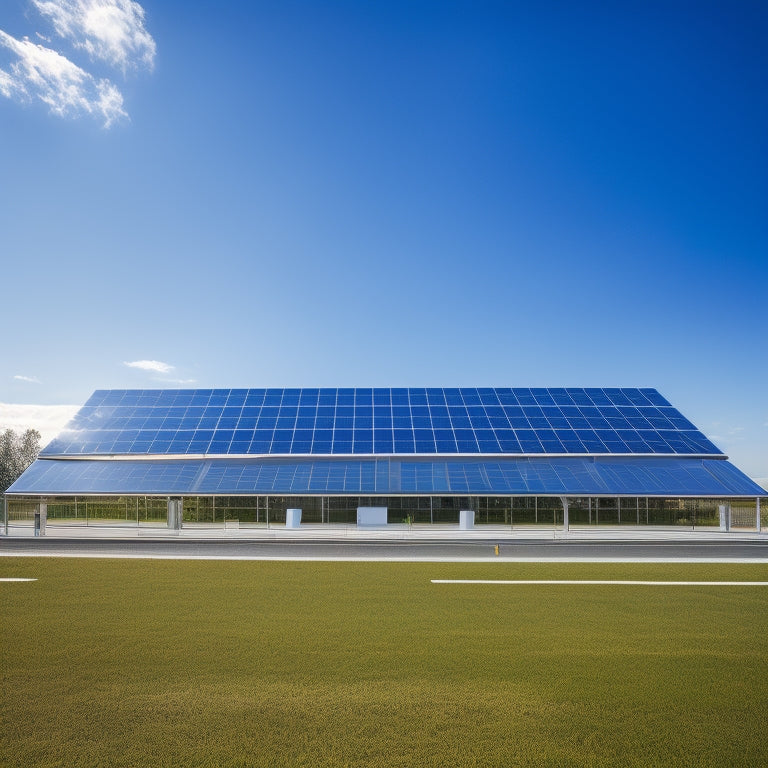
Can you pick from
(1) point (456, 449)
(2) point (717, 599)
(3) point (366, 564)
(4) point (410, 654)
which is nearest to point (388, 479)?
(1) point (456, 449)

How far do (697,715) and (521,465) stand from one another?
36.9 meters

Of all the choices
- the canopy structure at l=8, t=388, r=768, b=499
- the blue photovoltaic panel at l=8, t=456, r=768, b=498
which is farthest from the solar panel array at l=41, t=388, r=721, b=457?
the blue photovoltaic panel at l=8, t=456, r=768, b=498

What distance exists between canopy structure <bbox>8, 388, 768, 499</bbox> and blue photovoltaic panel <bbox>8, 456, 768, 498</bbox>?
121 millimetres

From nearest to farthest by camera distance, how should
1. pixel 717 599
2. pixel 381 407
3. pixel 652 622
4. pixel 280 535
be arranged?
pixel 652 622 < pixel 717 599 < pixel 280 535 < pixel 381 407

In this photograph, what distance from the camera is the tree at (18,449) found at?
87.4m

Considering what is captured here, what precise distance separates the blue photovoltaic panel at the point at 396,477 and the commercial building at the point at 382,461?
130mm

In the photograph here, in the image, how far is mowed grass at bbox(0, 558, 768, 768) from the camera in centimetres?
469

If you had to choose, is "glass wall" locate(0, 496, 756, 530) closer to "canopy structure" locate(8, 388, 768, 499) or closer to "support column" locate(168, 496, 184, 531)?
"canopy structure" locate(8, 388, 768, 499)

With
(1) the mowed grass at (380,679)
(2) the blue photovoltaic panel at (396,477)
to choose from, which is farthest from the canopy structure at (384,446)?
(1) the mowed grass at (380,679)

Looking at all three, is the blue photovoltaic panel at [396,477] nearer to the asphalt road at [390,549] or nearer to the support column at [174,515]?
the support column at [174,515]

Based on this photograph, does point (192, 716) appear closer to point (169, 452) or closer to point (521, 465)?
point (521, 465)

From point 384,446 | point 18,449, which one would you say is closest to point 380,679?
point 384,446

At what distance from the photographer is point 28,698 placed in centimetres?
567

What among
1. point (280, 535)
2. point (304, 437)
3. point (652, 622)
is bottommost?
point (280, 535)
